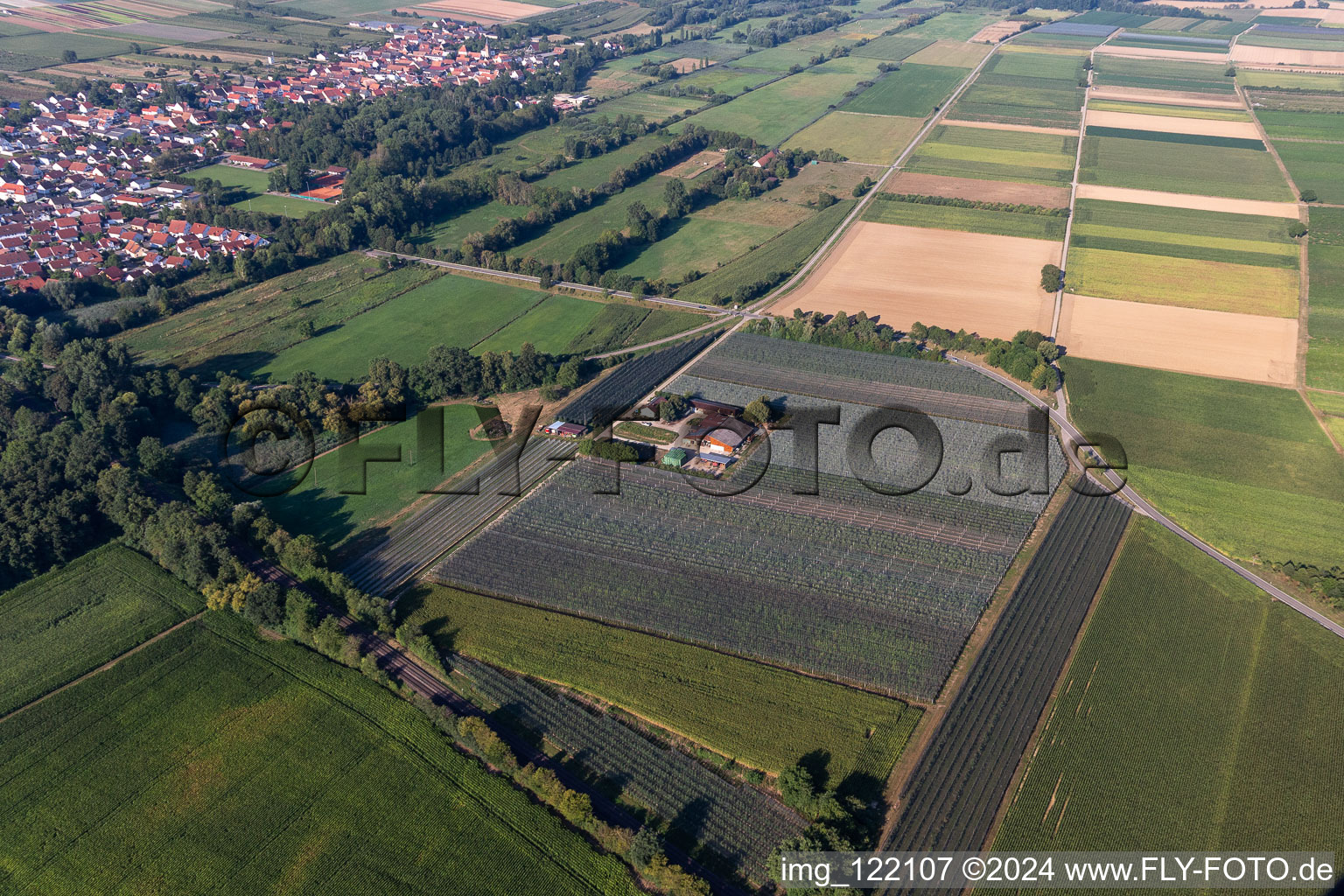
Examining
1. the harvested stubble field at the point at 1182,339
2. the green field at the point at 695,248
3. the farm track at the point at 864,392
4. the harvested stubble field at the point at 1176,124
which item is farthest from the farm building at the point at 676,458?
the harvested stubble field at the point at 1176,124

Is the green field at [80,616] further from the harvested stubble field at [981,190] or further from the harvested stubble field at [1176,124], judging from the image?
the harvested stubble field at [1176,124]

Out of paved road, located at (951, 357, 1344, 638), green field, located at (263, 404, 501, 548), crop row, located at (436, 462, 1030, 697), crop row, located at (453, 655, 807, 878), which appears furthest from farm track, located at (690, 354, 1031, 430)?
crop row, located at (453, 655, 807, 878)

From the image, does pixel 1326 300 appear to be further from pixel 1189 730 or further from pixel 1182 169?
pixel 1189 730

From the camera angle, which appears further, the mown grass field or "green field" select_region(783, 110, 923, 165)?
the mown grass field

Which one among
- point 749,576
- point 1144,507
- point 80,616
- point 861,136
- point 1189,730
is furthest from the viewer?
point 861,136

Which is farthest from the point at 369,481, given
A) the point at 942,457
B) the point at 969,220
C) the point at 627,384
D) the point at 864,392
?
the point at 969,220

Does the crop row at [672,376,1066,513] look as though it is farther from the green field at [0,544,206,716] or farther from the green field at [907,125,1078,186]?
the green field at [907,125,1078,186]

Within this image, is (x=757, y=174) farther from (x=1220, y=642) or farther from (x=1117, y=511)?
(x=1220, y=642)
